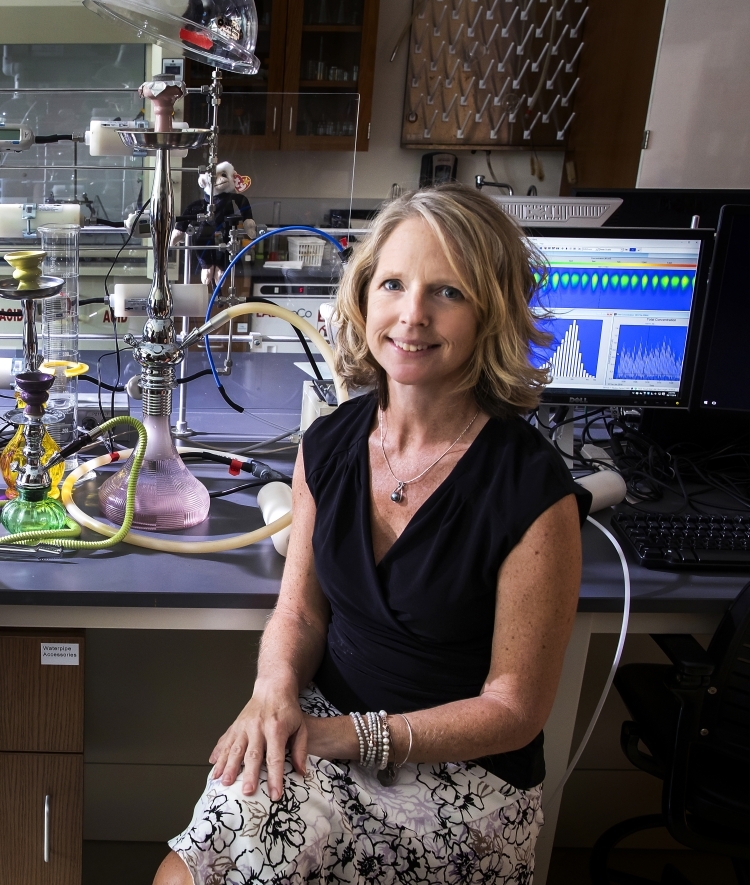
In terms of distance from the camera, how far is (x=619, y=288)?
1.67 meters

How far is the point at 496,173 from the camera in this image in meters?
4.05

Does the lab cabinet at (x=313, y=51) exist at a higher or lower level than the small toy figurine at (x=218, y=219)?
higher

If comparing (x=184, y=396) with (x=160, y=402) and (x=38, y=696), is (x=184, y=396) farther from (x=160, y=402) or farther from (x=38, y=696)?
(x=38, y=696)

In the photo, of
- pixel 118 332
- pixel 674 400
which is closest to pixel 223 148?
pixel 118 332

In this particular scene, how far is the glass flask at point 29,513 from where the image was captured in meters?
1.36

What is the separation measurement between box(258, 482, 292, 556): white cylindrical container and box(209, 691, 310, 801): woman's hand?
284mm

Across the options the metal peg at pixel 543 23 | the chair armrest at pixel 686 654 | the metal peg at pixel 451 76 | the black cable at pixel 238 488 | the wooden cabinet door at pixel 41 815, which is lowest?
the wooden cabinet door at pixel 41 815

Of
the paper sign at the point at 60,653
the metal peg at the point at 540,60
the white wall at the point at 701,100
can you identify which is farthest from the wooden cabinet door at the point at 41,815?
the metal peg at the point at 540,60

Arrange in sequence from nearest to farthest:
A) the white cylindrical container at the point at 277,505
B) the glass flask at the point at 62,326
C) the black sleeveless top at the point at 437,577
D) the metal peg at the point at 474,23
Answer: the black sleeveless top at the point at 437,577 → the white cylindrical container at the point at 277,505 → the glass flask at the point at 62,326 → the metal peg at the point at 474,23

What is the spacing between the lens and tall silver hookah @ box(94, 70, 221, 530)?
55.9 inches

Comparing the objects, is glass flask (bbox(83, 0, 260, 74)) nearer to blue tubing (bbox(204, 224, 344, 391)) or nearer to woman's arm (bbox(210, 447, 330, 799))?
blue tubing (bbox(204, 224, 344, 391))

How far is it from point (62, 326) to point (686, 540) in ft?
4.13

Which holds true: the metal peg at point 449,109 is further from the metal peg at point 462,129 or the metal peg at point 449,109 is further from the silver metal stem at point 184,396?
the silver metal stem at point 184,396

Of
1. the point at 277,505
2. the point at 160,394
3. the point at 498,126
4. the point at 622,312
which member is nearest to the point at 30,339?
the point at 160,394
